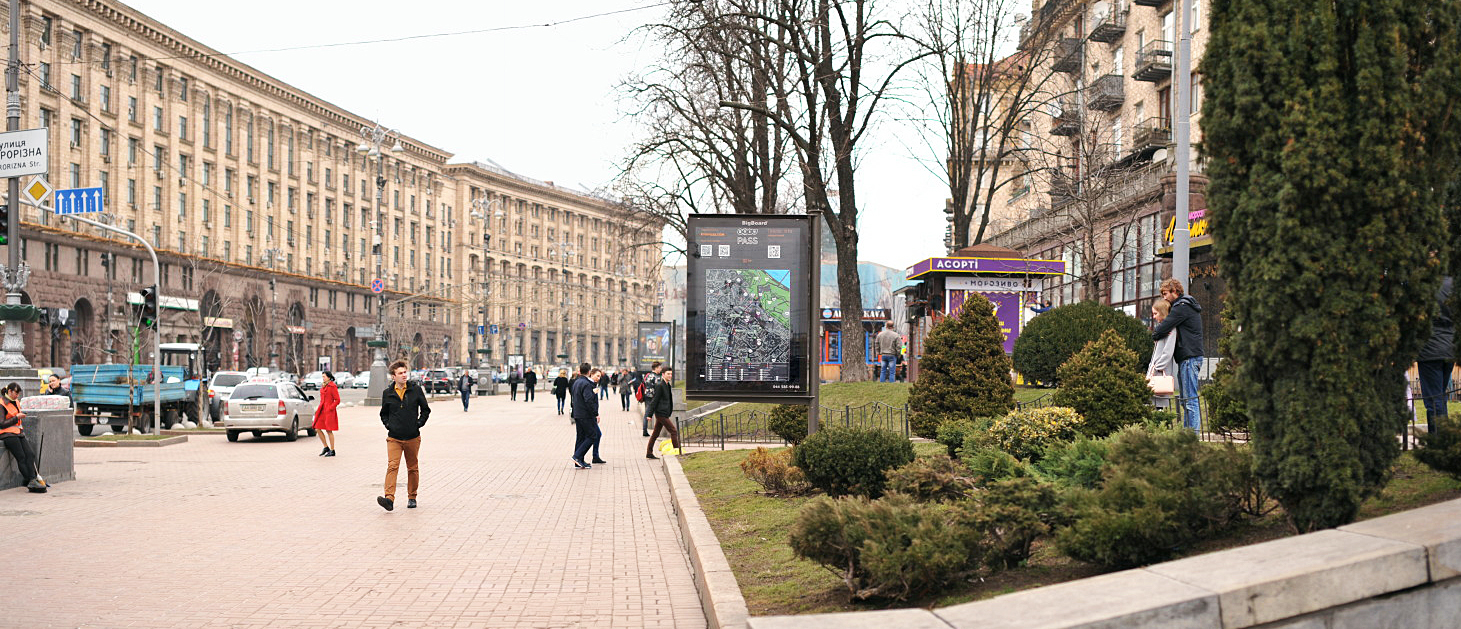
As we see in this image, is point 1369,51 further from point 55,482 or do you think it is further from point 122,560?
point 55,482

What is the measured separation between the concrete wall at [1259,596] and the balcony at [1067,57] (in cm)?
2774

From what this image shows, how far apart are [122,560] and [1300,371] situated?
867 centimetres

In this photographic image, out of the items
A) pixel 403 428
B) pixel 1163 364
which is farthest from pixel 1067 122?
pixel 403 428

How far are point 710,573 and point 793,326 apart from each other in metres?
7.18

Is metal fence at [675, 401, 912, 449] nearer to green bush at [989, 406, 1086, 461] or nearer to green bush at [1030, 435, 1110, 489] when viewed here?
green bush at [989, 406, 1086, 461]

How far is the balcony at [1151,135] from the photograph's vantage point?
3806cm

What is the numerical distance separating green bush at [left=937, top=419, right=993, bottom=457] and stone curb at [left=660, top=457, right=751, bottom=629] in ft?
9.04

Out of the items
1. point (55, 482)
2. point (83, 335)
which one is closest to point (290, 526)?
point (55, 482)

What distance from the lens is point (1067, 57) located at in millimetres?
32188

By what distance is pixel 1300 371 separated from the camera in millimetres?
6348

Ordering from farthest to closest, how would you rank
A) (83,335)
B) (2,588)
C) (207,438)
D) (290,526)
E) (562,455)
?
1. (83,335)
2. (207,438)
3. (562,455)
4. (290,526)
5. (2,588)

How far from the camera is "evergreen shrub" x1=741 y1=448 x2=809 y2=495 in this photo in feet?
38.2

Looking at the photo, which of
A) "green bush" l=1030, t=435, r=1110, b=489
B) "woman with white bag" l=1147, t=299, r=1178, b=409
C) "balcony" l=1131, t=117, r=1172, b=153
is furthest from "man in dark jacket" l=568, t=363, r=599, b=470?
"balcony" l=1131, t=117, r=1172, b=153

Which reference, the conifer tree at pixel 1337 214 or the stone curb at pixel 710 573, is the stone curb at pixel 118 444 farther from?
the conifer tree at pixel 1337 214
